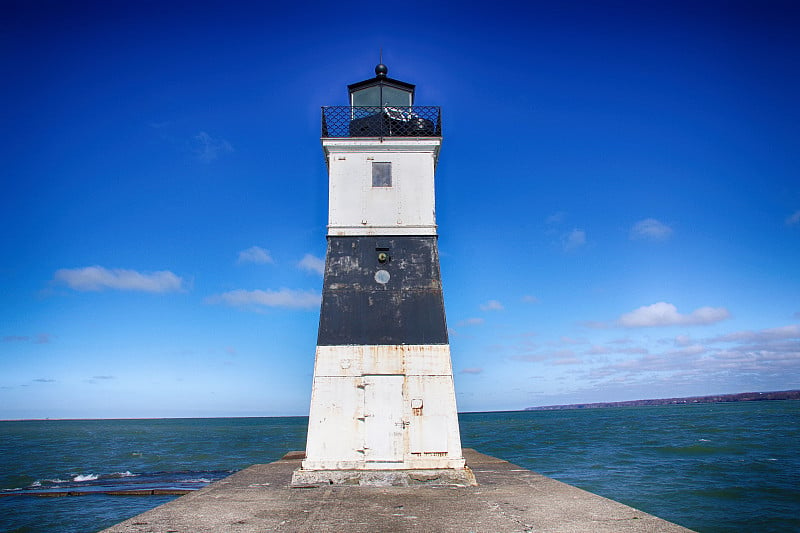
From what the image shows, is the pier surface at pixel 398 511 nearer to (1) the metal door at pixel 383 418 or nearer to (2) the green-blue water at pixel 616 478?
(1) the metal door at pixel 383 418

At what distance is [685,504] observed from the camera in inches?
540

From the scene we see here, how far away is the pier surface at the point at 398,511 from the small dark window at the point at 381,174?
5.23 meters

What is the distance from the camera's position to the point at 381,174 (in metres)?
10.2

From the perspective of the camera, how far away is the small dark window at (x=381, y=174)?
400 inches

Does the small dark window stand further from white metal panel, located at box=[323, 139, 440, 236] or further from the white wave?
the white wave

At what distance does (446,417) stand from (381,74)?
21.7 feet

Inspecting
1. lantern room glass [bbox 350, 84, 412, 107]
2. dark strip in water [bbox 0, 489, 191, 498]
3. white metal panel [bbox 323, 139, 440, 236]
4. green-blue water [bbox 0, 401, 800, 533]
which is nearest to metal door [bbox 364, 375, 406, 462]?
white metal panel [bbox 323, 139, 440, 236]

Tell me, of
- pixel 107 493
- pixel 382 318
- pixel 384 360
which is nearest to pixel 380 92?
pixel 382 318

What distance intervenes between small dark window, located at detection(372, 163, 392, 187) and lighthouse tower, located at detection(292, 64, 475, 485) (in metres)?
0.02

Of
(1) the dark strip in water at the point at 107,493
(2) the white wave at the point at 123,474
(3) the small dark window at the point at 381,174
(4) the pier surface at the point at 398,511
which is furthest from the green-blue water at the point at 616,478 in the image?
(3) the small dark window at the point at 381,174

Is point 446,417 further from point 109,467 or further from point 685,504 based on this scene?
point 109,467

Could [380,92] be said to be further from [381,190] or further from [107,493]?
[107,493]

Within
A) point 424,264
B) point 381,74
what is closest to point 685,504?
point 424,264

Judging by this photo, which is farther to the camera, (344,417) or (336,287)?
(336,287)
